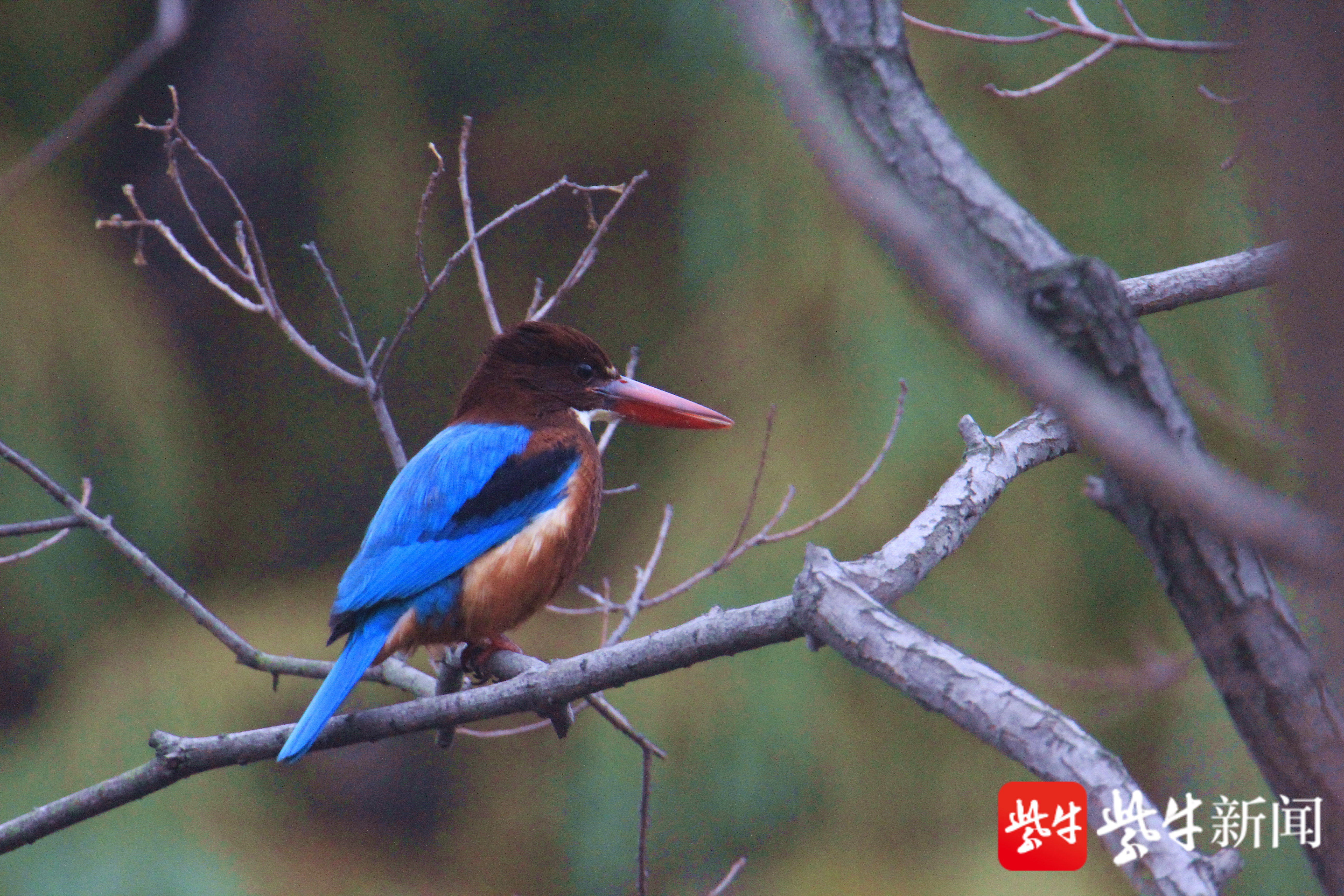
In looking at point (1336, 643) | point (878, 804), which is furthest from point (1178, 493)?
point (878, 804)

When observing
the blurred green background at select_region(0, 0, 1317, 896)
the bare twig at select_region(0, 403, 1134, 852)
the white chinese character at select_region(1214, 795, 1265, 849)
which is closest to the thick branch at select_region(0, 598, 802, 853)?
the bare twig at select_region(0, 403, 1134, 852)

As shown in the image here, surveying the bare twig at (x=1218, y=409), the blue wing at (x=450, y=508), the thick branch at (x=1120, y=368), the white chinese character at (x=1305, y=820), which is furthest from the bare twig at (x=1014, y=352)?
the blue wing at (x=450, y=508)

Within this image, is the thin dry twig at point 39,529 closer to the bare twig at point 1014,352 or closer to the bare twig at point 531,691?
the bare twig at point 531,691

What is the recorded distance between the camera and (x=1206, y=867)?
943 millimetres

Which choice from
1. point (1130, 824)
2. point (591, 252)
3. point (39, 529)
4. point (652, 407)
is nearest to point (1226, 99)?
point (591, 252)

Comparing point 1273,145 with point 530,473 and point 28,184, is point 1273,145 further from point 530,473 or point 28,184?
point 28,184

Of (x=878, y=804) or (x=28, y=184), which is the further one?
(x=28, y=184)

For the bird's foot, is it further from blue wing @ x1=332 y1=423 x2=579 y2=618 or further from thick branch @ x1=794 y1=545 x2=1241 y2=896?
thick branch @ x1=794 y1=545 x2=1241 y2=896

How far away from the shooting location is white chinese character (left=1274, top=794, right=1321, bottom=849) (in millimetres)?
766

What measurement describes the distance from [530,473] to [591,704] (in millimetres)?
639

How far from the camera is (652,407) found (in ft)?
9.05

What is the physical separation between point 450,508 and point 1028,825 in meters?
1.26

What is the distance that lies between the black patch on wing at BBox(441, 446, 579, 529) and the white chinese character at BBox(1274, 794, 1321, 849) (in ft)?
5.76
